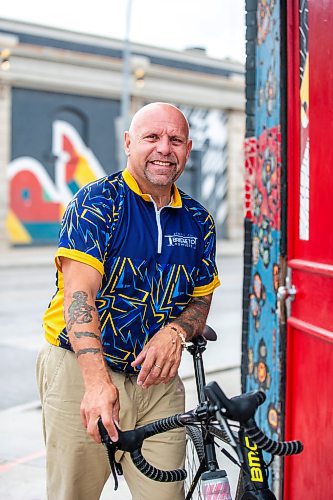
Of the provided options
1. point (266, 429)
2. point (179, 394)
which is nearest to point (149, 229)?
point (179, 394)

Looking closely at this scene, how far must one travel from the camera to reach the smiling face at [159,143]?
2.69 meters

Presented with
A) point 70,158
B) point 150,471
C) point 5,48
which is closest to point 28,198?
point 70,158

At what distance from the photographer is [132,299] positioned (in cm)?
273

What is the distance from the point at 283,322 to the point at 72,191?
2507 centimetres

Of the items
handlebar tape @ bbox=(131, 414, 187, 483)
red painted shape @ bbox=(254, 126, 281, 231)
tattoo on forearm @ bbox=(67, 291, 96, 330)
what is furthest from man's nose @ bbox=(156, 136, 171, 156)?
red painted shape @ bbox=(254, 126, 281, 231)

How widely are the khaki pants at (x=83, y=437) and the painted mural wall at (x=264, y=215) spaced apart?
3.63 ft

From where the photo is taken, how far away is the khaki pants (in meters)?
2.84

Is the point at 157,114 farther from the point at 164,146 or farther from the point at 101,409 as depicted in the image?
the point at 101,409

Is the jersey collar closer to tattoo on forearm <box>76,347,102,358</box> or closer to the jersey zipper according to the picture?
the jersey zipper

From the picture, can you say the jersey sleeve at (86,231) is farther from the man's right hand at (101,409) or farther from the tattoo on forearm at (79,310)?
the man's right hand at (101,409)

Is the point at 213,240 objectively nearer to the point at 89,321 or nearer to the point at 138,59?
the point at 89,321

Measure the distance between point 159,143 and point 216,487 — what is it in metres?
1.12

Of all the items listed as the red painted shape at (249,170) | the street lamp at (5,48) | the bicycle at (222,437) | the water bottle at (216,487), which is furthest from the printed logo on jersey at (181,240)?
the street lamp at (5,48)

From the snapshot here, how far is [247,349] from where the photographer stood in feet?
14.9
